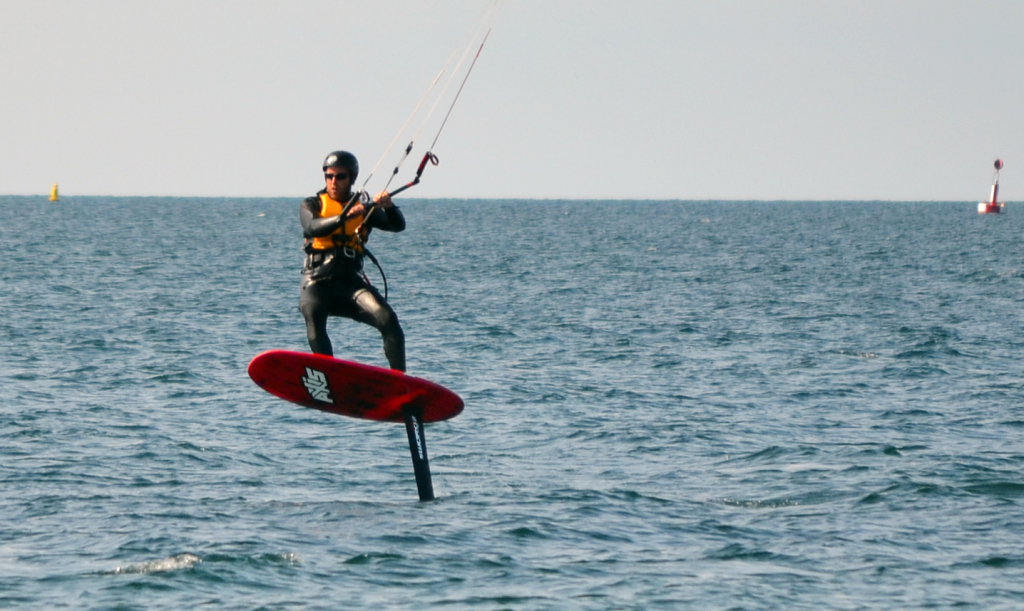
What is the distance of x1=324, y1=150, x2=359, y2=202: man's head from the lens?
39.9 ft

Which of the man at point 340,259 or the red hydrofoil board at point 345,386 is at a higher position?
Result: the man at point 340,259

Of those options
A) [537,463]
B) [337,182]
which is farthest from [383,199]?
[537,463]

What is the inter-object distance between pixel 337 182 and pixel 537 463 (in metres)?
7.71

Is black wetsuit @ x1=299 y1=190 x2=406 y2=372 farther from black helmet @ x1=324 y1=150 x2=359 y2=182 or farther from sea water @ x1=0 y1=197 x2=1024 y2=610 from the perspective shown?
sea water @ x1=0 y1=197 x2=1024 y2=610

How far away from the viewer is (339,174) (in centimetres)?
1216

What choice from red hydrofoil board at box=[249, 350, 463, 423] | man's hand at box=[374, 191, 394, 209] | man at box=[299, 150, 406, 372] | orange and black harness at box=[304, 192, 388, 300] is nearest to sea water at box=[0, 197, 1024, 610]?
red hydrofoil board at box=[249, 350, 463, 423]

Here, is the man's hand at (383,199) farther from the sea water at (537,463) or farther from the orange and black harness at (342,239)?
the sea water at (537,463)

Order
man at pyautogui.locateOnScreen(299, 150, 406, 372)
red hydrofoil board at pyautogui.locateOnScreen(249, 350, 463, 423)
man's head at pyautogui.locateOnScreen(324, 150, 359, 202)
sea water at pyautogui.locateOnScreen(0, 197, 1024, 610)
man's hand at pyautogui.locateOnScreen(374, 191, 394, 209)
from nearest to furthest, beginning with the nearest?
man's hand at pyautogui.locateOnScreen(374, 191, 394, 209), man at pyautogui.locateOnScreen(299, 150, 406, 372), man's head at pyautogui.locateOnScreen(324, 150, 359, 202), red hydrofoil board at pyautogui.locateOnScreen(249, 350, 463, 423), sea water at pyautogui.locateOnScreen(0, 197, 1024, 610)

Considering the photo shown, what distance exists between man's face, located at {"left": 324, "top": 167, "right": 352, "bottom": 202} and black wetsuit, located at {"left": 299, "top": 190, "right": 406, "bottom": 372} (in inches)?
7.4

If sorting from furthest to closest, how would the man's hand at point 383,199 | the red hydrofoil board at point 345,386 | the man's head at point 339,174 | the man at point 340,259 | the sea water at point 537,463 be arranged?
1. the sea water at point 537,463
2. the red hydrofoil board at point 345,386
3. the man's head at point 339,174
4. the man at point 340,259
5. the man's hand at point 383,199

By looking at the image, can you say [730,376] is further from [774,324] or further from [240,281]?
[240,281]

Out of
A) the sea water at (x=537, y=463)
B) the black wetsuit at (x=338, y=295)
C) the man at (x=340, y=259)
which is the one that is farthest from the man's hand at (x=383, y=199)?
the sea water at (x=537, y=463)

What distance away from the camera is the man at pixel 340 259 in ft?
39.5

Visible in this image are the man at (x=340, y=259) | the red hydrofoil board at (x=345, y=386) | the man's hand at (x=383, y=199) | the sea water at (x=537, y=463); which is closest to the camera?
the man's hand at (x=383, y=199)
